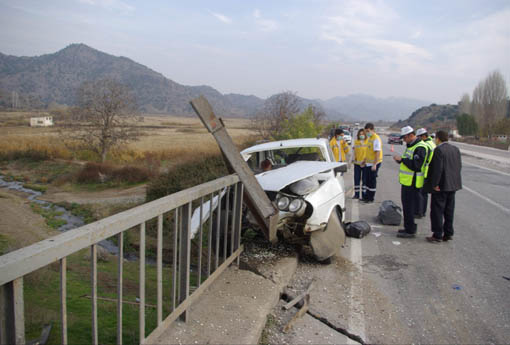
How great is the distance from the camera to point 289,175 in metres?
5.26

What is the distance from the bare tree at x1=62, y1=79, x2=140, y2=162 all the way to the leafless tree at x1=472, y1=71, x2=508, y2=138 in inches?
2451

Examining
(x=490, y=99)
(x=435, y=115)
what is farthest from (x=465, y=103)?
(x=435, y=115)

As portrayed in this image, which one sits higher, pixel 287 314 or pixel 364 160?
pixel 364 160

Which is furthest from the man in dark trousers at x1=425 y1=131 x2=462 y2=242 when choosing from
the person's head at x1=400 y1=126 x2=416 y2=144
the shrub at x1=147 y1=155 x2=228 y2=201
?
the shrub at x1=147 y1=155 x2=228 y2=201

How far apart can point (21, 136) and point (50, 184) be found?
6281 mm

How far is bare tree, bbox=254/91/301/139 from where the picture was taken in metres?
23.6

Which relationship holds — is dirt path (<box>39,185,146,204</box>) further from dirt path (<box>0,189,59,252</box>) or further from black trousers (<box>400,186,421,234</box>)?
black trousers (<box>400,186,421,234</box>)

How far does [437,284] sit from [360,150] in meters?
5.44

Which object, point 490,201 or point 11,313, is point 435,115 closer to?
point 490,201

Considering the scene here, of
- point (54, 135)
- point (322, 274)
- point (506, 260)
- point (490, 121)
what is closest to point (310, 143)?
point (322, 274)

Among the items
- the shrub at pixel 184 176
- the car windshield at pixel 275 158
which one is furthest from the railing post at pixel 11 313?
the shrub at pixel 184 176

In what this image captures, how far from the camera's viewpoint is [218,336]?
3.14 metres

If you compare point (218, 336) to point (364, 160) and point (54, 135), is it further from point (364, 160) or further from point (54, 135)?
point (54, 135)

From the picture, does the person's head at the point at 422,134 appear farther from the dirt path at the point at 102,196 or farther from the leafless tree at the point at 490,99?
the leafless tree at the point at 490,99
